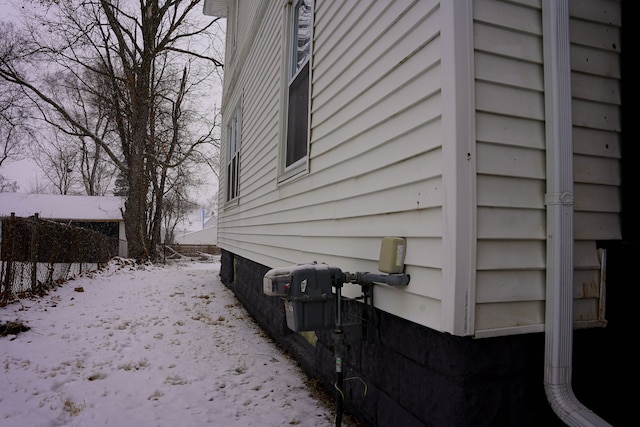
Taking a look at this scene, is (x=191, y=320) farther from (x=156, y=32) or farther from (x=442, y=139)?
(x=156, y=32)

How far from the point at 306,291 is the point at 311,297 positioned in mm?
47

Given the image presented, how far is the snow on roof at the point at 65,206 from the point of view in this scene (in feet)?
86.1

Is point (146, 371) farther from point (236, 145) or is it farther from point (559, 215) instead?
point (236, 145)

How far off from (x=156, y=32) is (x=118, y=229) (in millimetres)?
14807

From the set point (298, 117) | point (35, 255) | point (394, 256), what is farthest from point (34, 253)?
point (394, 256)

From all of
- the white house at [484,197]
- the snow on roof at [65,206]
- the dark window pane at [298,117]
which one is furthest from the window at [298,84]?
the snow on roof at [65,206]

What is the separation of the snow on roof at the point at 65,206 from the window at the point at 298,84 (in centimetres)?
2507

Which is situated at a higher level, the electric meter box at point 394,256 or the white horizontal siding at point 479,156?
the white horizontal siding at point 479,156

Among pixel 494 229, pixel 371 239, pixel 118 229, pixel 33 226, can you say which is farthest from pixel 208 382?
pixel 118 229

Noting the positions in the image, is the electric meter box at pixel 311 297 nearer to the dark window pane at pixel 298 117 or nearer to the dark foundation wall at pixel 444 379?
the dark foundation wall at pixel 444 379

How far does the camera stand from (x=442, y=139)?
180 centimetres

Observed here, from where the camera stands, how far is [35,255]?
682 cm

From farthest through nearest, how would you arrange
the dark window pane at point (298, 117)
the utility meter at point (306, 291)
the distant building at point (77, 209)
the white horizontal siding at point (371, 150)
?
the distant building at point (77, 209) → the dark window pane at point (298, 117) → the utility meter at point (306, 291) → the white horizontal siding at point (371, 150)

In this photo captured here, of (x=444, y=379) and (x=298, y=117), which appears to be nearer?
(x=444, y=379)
